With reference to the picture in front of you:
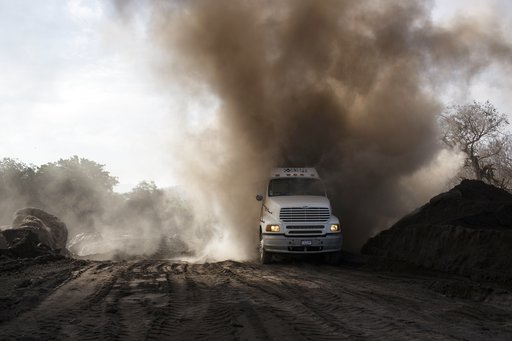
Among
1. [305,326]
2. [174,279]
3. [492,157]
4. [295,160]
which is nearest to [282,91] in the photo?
[295,160]

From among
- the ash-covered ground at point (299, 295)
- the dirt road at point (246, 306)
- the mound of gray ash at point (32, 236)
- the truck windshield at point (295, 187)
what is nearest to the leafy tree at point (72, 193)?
the mound of gray ash at point (32, 236)

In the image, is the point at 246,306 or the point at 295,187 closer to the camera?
the point at 246,306

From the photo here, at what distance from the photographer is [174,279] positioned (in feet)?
33.0

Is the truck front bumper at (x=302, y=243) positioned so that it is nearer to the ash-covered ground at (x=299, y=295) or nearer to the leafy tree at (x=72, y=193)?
the ash-covered ground at (x=299, y=295)

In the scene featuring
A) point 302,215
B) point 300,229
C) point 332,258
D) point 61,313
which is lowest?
point 61,313

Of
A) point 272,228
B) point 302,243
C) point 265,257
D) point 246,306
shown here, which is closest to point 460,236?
point 302,243

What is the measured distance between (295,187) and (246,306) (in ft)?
27.5

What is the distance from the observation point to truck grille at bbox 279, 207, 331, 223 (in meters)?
13.5

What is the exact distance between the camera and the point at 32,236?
1784 cm

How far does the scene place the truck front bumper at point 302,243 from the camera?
1332 centimetres

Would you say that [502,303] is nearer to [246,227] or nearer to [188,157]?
[246,227]

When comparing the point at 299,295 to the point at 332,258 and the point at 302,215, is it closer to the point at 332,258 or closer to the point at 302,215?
the point at 302,215

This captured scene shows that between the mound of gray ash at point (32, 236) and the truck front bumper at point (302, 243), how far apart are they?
8.41m

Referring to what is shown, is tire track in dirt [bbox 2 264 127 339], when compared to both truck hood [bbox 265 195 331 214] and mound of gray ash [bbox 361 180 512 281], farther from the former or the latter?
mound of gray ash [bbox 361 180 512 281]
